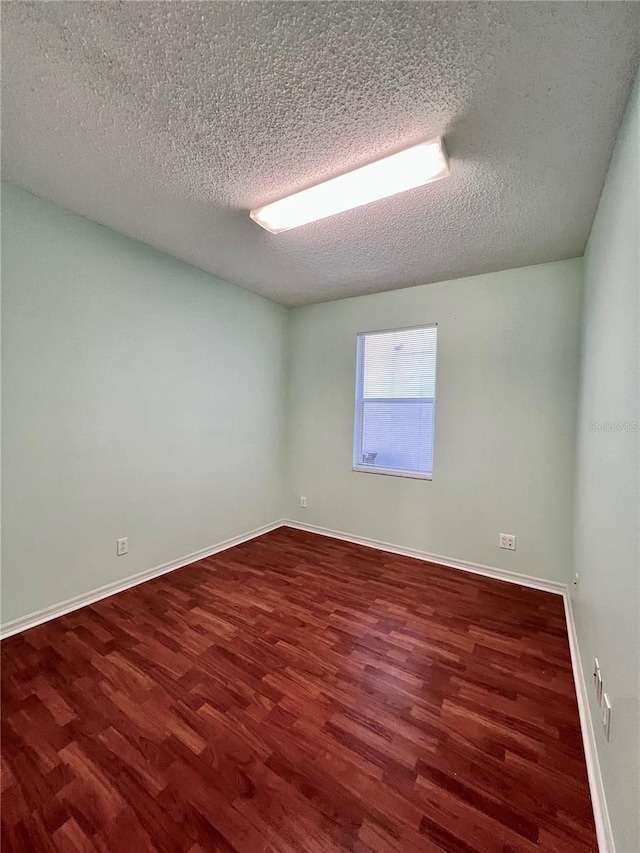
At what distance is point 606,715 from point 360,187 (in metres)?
2.40

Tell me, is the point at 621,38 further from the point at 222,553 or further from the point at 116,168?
the point at 222,553

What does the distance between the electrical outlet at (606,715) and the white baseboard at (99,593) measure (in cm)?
278

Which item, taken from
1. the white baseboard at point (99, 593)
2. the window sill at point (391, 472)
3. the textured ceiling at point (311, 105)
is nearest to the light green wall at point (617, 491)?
the textured ceiling at point (311, 105)

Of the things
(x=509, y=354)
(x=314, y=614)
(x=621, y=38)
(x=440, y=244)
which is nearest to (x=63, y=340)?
(x=314, y=614)

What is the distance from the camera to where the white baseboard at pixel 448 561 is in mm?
2580

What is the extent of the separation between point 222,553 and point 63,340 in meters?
2.19

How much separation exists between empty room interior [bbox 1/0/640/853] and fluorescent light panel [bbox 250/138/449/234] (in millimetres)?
24

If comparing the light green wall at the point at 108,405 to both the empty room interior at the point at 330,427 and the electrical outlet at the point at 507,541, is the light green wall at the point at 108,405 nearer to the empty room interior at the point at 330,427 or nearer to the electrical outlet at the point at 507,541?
the empty room interior at the point at 330,427

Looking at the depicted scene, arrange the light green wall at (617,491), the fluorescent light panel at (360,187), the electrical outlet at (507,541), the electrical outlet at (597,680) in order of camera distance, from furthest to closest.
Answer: the electrical outlet at (507,541) < the fluorescent light panel at (360,187) < the electrical outlet at (597,680) < the light green wall at (617,491)

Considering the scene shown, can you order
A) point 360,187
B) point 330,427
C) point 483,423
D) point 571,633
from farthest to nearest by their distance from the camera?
point 330,427
point 483,423
point 571,633
point 360,187

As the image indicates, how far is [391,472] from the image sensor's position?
10.8ft

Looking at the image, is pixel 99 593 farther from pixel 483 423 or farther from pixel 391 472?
pixel 483 423

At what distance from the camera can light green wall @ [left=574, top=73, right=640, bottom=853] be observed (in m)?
0.90

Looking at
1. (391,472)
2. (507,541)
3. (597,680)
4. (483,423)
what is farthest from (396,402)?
(597,680)
